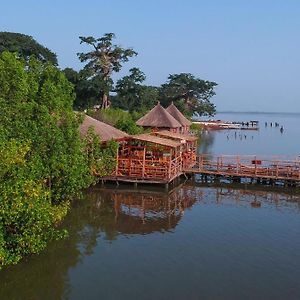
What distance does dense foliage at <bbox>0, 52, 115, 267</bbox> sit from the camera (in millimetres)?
12047

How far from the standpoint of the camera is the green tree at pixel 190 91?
82.3 metres

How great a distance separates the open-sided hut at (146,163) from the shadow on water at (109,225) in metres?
0.76

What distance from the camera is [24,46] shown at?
59.7 m

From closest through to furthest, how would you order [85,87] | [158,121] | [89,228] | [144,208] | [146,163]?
[89,228], [144,208], [146,163], [158,121], [85,87]

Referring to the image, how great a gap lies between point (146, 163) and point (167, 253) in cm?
1200

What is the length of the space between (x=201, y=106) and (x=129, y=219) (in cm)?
6429

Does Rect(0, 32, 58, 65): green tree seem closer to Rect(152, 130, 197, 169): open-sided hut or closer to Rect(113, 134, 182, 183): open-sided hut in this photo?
Rect(152, 130, 197, 169): open-sided hut

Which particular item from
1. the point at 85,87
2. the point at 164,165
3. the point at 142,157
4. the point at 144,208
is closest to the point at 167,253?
the point at 144,208

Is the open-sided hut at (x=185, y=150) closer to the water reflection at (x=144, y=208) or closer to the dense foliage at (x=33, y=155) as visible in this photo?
the water reflection at (x=144, y=208)

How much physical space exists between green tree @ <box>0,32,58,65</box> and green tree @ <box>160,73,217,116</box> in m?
25.1

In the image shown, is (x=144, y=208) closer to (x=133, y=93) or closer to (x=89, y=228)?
(x=89, y=228)

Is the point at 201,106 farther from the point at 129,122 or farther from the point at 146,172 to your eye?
the point at 146,172

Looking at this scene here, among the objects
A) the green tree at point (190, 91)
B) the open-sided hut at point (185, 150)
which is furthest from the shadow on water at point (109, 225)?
the green tree at point (190, 91)

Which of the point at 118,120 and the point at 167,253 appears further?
the point at 118,120
